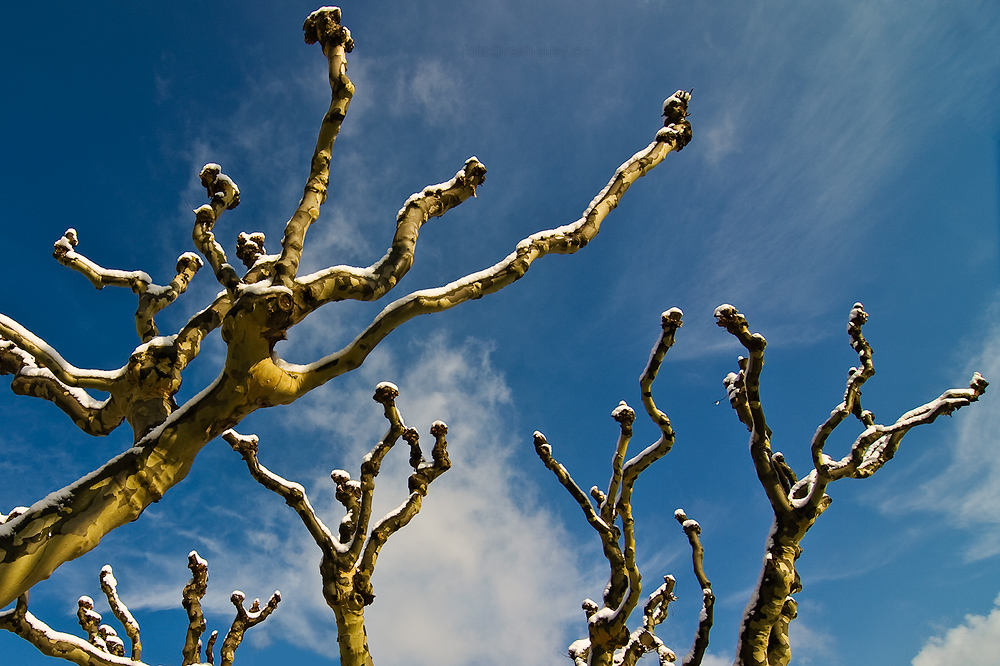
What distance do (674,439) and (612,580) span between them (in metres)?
1.71

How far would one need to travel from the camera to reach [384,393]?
20.7 ft

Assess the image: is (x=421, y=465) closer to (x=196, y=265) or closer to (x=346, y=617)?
(x=346, y=617)

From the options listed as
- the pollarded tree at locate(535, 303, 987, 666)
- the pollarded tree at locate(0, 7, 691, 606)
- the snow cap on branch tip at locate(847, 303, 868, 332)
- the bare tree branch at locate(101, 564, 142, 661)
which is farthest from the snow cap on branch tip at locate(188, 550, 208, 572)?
the snow cap on branch tip at locate(847, 303, 868, 332)

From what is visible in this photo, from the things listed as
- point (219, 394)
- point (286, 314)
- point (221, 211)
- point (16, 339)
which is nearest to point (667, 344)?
point (286, 314)

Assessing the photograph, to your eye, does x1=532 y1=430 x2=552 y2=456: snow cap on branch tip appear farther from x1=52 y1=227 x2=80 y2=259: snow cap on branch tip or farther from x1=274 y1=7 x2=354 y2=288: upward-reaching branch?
x1=52 y1=227 x2=80 y2=259: snow cap on branch tip

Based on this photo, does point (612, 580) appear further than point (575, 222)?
Yes

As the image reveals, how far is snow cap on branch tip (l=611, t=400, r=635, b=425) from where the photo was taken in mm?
6148

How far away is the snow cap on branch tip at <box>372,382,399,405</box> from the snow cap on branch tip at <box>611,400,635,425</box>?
2.46m

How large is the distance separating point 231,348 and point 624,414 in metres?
4.01

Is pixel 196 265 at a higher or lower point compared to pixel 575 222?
higher

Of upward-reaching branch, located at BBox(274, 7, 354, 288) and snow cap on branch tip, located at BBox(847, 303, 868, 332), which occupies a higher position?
snow cap on branch tip, located at BBox(847, 303, 868, 332)

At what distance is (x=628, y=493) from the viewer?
6352 millimetres

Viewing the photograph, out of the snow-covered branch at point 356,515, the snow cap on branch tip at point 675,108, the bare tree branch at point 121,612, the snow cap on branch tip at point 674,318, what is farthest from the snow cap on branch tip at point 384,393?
the bare tree branch at point 121,612

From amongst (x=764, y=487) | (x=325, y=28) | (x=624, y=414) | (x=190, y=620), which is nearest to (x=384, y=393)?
(x=624, y=414)
